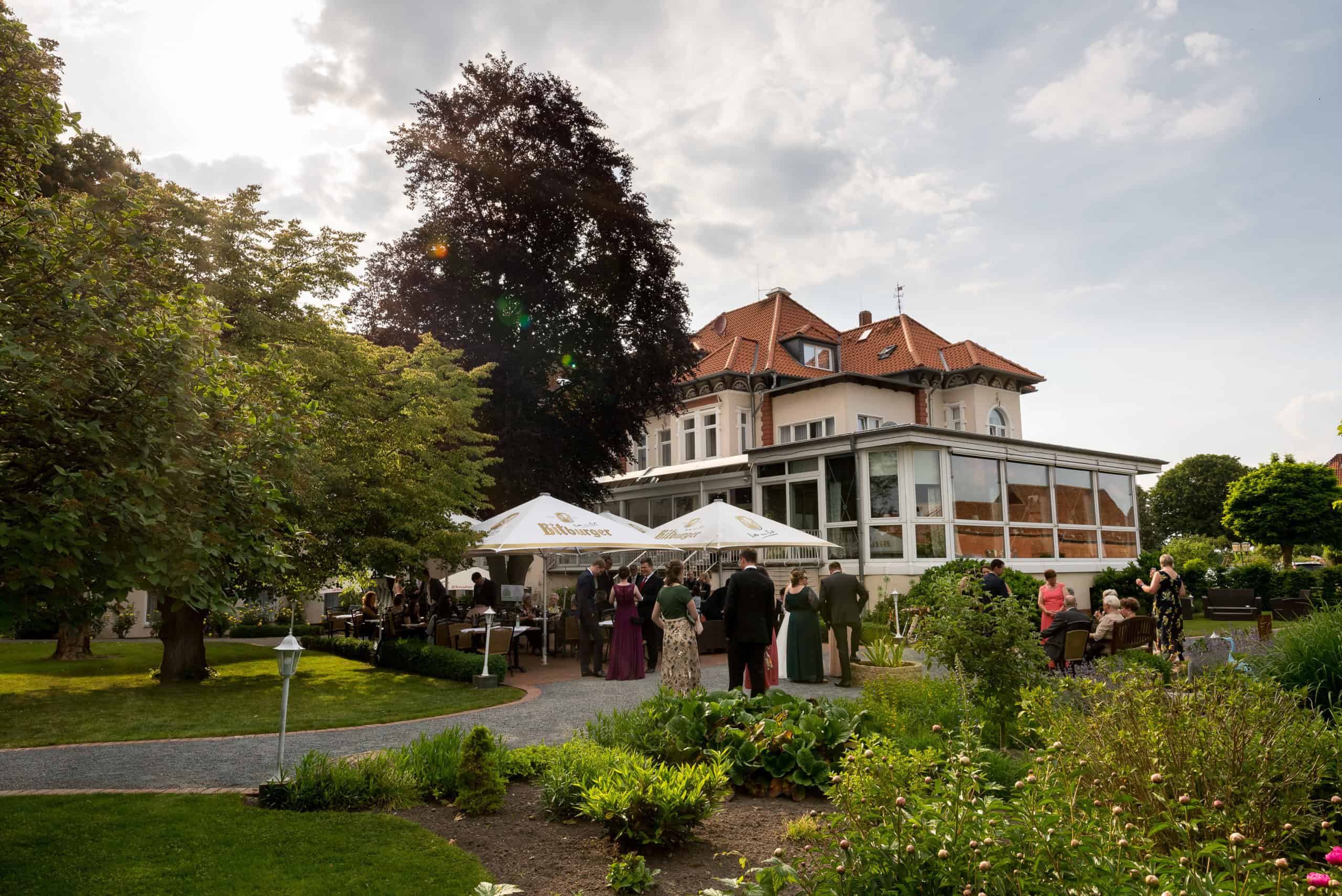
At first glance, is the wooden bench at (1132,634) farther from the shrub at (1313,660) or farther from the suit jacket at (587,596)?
the suit jacket at (587,596)

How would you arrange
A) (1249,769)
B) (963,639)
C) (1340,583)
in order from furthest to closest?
(1340,583) < (963,639) < (1249,769)

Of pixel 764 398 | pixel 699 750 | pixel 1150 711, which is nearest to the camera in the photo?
pixel 1150 711

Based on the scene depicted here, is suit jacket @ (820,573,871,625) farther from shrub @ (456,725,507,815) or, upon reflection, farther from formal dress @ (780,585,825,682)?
shrub @ (456,725,507,815)

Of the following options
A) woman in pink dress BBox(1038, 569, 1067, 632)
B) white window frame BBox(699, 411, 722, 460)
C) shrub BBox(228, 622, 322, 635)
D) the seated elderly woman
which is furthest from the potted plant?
white window frame BBox(699, 411, 722, 460)

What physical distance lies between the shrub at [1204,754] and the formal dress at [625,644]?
9.13 metres

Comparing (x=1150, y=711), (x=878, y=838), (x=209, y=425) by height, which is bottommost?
(x=878, y=838)

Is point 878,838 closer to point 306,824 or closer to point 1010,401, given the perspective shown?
point 306,824

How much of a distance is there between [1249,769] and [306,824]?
17.9 feet

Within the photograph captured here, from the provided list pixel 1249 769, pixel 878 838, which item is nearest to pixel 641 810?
pixel 878 838

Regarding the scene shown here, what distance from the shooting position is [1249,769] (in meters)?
4.09

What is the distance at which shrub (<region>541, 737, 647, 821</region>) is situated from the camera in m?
5.86

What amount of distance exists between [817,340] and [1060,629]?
2398cm

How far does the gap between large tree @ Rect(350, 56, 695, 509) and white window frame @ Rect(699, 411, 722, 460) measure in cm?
756

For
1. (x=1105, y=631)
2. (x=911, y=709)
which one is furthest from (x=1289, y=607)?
(x=911, y=709)
